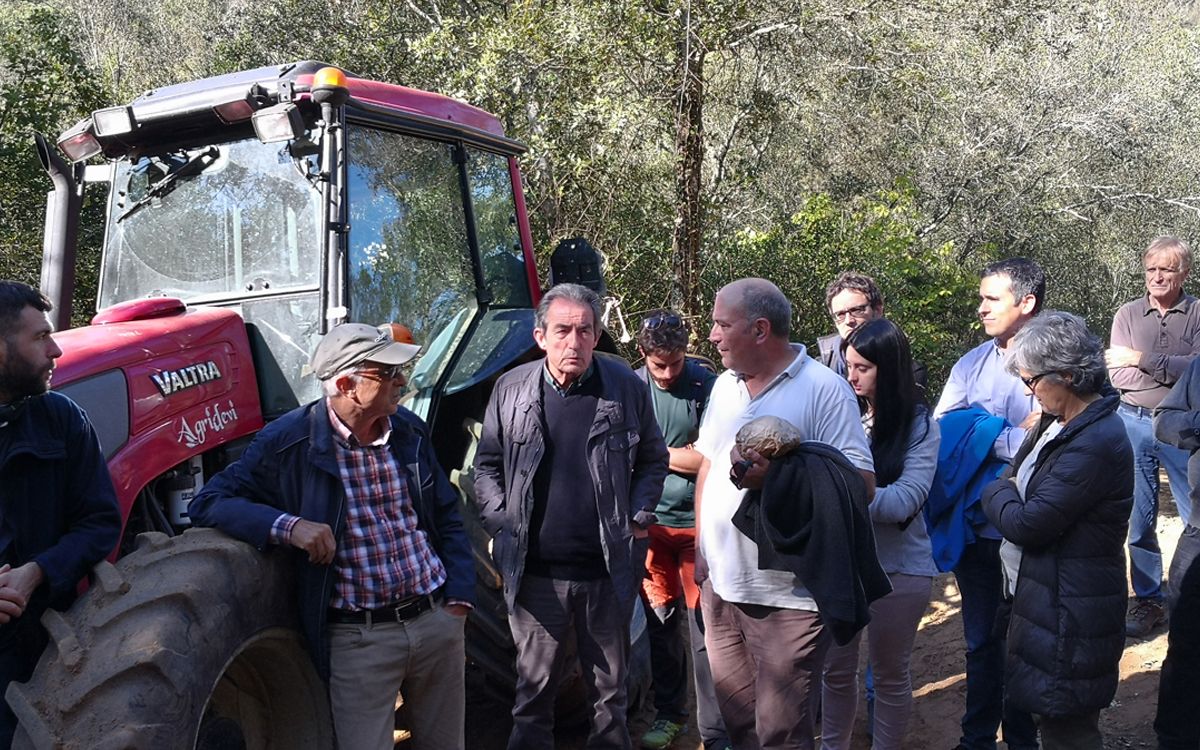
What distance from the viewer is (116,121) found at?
3568 millimetres

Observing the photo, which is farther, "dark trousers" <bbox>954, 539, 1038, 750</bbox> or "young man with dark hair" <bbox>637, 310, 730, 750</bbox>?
"young man with dark hair" <bbox>637, 310, 730, 750</bbox>

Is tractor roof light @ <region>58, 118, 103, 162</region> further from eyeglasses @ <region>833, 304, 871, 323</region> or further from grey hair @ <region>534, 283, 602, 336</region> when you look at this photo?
eyeglasses @ <region>833, 304, 871, 323</region>

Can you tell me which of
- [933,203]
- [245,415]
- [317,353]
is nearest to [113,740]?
[317,353]

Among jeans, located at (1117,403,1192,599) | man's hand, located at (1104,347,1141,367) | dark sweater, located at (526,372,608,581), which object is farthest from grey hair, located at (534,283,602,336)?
jeans, located at (1117,403,1192,599)

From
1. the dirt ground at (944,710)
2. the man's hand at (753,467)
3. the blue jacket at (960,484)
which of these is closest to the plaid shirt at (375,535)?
the man's hand at (753,467)

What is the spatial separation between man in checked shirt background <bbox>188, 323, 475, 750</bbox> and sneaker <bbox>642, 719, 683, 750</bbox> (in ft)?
5.12

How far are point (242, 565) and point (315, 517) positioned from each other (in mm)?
209

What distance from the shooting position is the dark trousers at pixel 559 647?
3414 mm

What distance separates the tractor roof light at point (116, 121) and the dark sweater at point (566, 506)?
5.69ft

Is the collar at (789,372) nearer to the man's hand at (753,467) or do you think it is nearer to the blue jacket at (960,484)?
the man's hand at (753,467)

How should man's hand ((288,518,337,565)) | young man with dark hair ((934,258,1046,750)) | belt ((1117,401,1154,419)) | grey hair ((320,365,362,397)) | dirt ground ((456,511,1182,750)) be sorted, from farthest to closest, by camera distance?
belt ((1117,401,1154,419))
dirt ground ((456,511,1182,750))
young man with dark hair ((934,258,1046,750))
grey hair ((320,365,362,397))
man's hand ((288,518,337,565))

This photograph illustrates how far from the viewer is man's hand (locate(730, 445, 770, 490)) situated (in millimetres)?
2926

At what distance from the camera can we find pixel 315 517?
105 inches

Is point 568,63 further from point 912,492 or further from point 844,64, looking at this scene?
point 912,492
